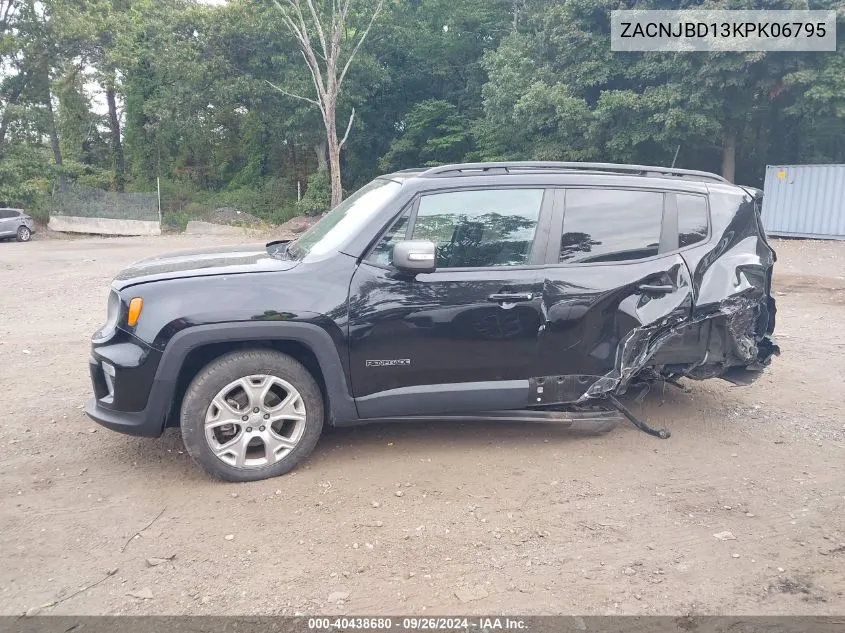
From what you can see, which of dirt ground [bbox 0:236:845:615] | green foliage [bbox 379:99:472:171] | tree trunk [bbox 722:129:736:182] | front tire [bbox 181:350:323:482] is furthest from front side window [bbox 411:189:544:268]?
green foliage [bbox 379:99:472:171]

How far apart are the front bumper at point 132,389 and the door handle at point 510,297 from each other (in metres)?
2.01

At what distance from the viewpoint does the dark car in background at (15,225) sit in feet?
82.6

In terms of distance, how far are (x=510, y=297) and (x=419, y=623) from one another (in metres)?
2.06

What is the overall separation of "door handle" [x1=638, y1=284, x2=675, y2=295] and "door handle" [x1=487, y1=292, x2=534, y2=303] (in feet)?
2.65

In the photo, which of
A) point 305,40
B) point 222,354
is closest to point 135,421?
point 222,354

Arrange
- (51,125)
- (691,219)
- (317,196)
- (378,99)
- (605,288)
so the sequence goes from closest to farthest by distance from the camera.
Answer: (605,288)
(691,219)
(317,196)
(51,125)
(378,99)

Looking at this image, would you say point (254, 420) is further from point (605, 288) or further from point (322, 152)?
point (322, 152)

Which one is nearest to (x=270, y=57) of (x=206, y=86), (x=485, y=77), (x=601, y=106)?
(x=206, y=86)

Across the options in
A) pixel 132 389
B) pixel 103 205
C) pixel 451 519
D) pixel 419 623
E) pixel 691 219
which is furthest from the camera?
pixel 103 205

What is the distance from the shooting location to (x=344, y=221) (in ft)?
15.1

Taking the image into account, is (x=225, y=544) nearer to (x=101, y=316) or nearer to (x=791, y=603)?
(x=791, y=603)

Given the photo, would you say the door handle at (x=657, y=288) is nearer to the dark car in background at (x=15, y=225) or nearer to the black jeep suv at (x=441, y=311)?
the black jeep suv at (x=441, y=311)

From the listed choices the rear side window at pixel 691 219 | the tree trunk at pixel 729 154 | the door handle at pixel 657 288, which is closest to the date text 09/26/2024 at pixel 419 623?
the door handle at pixel 657 288

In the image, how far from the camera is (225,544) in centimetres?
345
